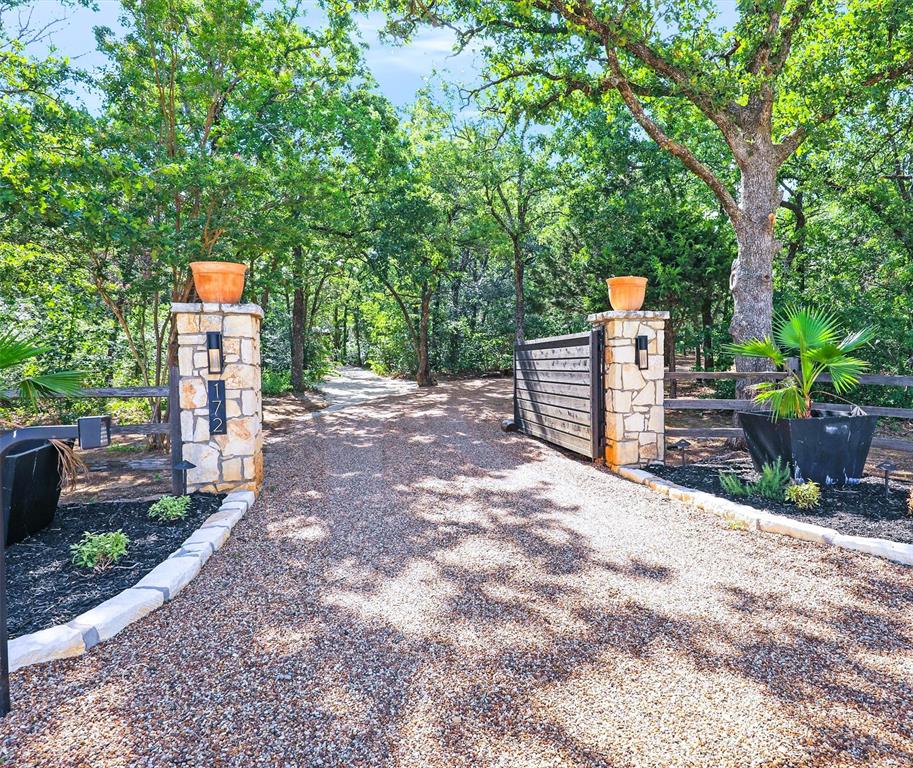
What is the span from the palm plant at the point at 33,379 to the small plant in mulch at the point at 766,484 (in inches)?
196

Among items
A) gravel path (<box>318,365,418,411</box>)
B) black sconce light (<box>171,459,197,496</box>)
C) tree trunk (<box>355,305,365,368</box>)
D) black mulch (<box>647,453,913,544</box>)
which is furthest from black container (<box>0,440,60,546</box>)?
tree trunk (<box>355,305,365,368</box>)

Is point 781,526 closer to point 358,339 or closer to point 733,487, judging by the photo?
point 733,487

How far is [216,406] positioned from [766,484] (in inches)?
173

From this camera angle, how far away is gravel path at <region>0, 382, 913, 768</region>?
1.67 metres

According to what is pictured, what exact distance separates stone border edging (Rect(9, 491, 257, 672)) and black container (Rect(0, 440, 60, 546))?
0.98m

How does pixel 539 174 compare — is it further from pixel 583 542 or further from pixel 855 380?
pixel 583 542

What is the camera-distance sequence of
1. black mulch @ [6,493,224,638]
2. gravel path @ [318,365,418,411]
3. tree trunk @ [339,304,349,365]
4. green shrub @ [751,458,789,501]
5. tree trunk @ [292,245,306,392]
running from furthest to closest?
tree trunk @ [339,304,349,365] < tree trunk @ [292,245,306,392] < gravel path @ [318,365,418,411] < green shrub @ [751,458,789,501] < black mulch @ [6,493,224,638]

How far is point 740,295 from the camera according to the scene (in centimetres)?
667

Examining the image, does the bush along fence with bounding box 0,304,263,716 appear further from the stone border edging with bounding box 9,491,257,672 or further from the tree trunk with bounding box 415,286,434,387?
the tree trunk with bounding box 415,286,434,387

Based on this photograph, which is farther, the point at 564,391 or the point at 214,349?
the point at 564,391

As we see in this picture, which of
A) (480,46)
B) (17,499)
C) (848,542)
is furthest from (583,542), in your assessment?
(480,46)

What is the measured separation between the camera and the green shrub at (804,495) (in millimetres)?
3752

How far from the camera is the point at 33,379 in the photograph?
3756mm

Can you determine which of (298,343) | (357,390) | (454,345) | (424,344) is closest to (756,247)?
(298,343)
